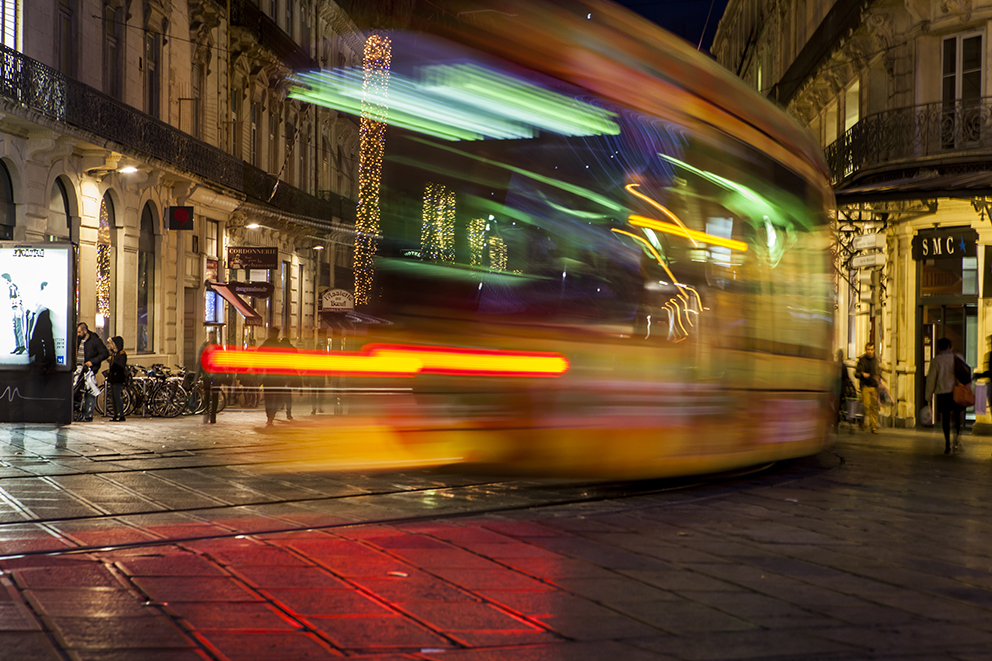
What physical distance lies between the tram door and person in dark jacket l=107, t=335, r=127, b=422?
573 inches

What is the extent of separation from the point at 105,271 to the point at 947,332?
16960mm

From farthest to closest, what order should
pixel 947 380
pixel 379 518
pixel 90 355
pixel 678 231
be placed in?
1. pixel 90 355
2. pixel 947 380
3. pixel 678 231
4. pixel 379 518

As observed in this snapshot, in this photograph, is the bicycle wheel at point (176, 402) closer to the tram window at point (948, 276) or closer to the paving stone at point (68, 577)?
the paving stone at point (68, 577)

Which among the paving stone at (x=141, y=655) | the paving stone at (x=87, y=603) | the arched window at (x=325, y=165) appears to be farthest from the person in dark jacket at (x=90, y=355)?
the arched window at (x=325, y=165)

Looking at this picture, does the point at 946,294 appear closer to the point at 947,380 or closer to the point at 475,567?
the point at 947,380

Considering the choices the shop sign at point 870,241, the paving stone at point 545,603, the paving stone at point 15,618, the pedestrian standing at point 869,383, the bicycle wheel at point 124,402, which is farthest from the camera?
the shop sign at point 870,241

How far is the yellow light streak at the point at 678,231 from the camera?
8562 mm

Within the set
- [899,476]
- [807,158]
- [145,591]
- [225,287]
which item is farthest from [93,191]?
[145,591]

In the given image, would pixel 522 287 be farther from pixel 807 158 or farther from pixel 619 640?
pixel 807 158

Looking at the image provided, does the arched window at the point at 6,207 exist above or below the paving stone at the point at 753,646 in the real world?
above

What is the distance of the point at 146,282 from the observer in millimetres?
25375

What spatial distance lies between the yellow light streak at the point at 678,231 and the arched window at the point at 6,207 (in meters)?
13.9

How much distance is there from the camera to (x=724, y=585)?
5.83 m

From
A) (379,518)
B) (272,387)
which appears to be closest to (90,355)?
(272,387)
